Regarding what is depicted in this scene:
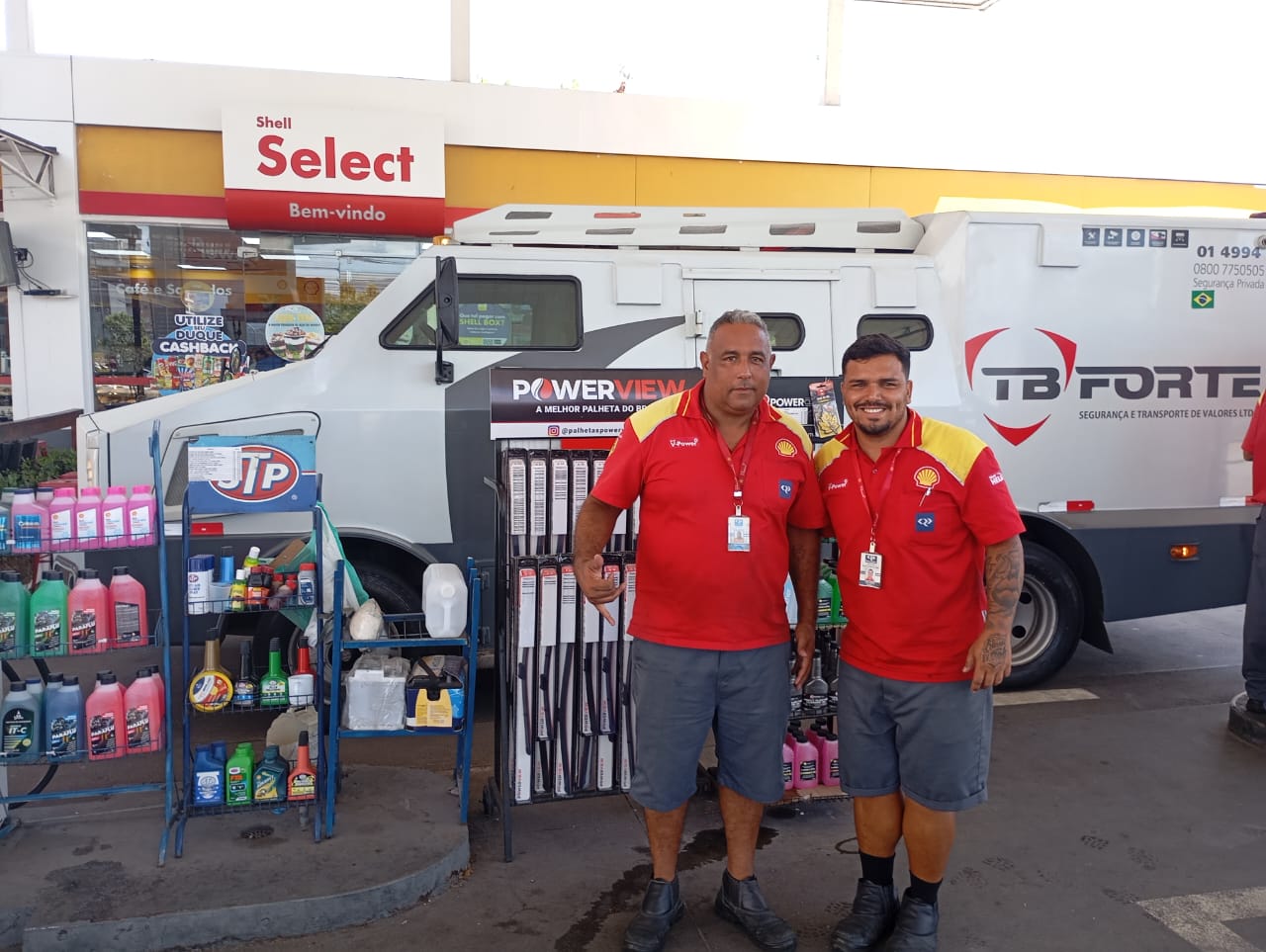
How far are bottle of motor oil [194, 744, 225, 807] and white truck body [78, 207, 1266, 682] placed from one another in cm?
160

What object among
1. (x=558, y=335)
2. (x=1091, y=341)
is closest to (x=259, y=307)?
(x=558, y=335)

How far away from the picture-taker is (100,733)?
358 cm

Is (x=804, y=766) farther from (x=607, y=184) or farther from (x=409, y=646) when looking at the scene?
(x=607, y=184)

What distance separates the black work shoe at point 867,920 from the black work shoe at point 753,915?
0.17 m

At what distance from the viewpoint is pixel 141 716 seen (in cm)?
362

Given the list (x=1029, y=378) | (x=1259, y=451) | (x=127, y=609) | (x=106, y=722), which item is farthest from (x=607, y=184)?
(x=106, y=722)

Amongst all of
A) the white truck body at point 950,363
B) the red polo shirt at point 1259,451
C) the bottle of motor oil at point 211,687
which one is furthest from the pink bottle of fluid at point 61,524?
the red polo shirt at point 1259,451

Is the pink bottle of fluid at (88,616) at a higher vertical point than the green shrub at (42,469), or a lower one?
lower

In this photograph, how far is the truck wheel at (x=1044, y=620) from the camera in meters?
5.82

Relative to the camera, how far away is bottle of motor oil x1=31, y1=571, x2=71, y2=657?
11.4 ft

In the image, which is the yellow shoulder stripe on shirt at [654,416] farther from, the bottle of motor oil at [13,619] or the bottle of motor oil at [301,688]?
the bottle of motor oil at [13,619]

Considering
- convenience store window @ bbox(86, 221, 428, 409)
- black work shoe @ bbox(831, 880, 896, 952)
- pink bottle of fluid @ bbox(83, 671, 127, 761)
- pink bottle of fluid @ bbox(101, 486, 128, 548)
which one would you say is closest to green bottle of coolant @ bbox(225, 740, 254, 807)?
pink bottle of fluid @ bbox(83, 671, 127, 761)

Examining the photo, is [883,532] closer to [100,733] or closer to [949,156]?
[100,733]

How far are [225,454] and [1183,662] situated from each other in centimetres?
632
